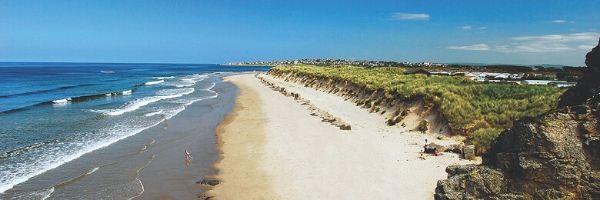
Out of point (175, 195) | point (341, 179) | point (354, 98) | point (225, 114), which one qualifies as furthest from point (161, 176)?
point (354, 98)

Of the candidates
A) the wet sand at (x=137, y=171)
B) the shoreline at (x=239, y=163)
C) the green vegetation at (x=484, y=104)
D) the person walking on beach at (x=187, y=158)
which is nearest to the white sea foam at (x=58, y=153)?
the wet sand at (x=137, y=171)

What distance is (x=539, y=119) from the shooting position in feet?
26.8

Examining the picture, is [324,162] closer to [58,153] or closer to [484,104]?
[484,104]

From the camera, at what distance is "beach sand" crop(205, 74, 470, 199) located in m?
13.5

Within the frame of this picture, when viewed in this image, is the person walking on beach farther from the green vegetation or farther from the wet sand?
the green vegetation

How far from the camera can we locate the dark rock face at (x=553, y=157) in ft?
25.6

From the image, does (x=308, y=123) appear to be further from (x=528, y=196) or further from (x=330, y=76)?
(x=330, y=76)

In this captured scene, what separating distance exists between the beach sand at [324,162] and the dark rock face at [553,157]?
3.88 m

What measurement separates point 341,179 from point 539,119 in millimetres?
7278

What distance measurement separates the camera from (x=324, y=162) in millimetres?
16828

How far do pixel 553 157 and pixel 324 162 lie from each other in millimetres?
9634

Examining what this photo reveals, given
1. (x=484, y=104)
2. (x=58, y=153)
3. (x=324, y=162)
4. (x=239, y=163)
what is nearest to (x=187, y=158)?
(x=239, y=163)

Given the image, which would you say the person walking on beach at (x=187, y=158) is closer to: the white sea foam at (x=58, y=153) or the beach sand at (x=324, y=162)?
the beach sand at (x=324, y=162)

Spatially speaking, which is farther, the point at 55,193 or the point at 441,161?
the point at 441,161
